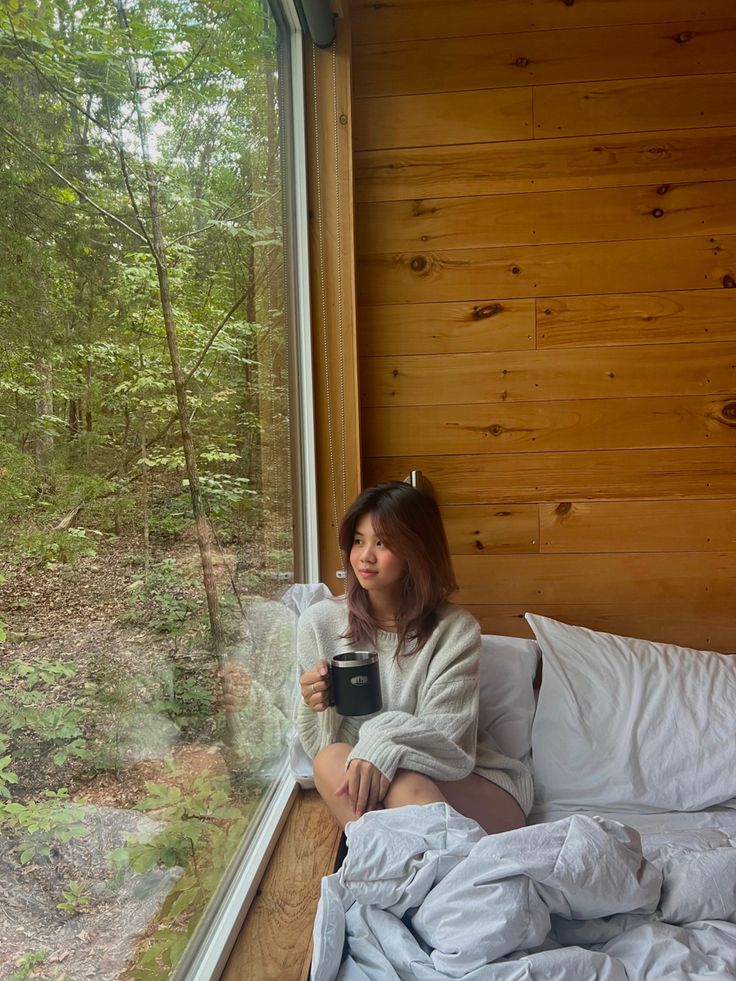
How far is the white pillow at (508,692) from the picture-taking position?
1.80m

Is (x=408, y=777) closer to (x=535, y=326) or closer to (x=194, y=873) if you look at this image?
(x=194, y=873)

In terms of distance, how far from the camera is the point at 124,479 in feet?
2.87

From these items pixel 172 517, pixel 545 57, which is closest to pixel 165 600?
pixel 172 517

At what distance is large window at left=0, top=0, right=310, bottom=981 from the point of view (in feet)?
2.14

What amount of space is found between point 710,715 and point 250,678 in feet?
3.29

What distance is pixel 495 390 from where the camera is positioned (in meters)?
2.18

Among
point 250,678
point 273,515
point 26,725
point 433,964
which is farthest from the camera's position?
point 273,515

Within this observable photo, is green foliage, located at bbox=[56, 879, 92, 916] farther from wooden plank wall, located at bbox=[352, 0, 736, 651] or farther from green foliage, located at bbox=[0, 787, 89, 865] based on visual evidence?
wooden plank wall, located at bbox=[352, 0, 736, 651]

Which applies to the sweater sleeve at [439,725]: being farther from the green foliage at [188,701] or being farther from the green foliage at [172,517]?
the green foliage at [172,517]

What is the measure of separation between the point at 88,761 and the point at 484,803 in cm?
93

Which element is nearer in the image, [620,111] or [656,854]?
[656,854]

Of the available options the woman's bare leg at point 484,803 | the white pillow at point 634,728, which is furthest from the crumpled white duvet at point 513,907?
the white pillow at point 634,728

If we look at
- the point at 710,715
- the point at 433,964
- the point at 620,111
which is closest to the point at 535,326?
the point at 620,111

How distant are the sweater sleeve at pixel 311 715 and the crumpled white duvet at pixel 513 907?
1.18 ft
